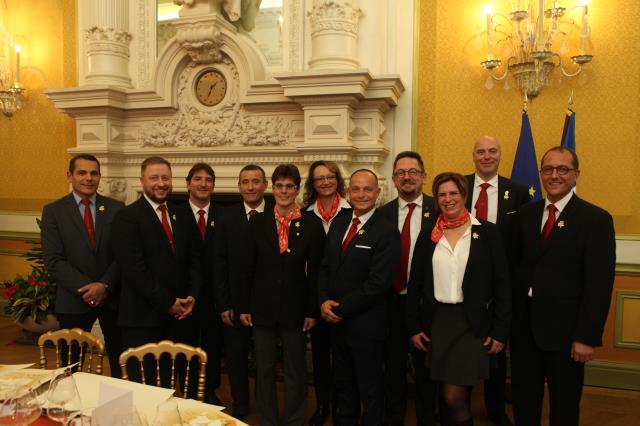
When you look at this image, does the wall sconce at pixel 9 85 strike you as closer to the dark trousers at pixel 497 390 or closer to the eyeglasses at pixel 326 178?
the eyeglasses at pixel 326 178

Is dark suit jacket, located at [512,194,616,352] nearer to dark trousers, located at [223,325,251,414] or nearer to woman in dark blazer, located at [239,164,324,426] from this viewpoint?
woman in dark blazer, located at [239,164,324,426]

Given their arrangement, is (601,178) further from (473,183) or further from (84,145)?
(84,145)

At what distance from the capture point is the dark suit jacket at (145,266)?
8.55 ft

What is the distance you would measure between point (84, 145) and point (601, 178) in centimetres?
407

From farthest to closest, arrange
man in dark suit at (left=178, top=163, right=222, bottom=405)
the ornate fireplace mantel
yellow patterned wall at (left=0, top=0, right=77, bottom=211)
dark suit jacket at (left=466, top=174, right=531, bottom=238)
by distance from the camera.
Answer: yellow patterned wall at (left=0, top=0, right=77, bottom=211)
the ornate fireplace mantel
man in dark suit at (left=178, top=163, right=222, bottom=405)
dark suit jacket at (left=466, top=174, right=531, bottom=238)

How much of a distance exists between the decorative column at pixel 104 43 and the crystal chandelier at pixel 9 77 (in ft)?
3.29

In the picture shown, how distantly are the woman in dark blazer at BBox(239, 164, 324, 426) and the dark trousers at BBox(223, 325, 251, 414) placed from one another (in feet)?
0.58

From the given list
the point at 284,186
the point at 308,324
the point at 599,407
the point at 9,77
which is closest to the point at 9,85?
the point at 9,77

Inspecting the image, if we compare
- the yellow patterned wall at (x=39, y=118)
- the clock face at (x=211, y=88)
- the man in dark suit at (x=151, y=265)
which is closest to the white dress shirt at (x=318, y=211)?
the man in dark suit at (x=151, y=265)

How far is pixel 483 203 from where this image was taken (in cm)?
291

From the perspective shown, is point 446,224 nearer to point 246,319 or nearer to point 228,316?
point 246,319

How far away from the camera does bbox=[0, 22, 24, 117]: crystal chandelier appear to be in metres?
4.84

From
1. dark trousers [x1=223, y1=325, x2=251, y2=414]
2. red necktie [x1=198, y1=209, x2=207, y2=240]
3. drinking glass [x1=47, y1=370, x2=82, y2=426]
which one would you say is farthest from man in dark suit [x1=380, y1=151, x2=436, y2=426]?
drinking glass [x1=47, y1=370, x2=82, y2=426]

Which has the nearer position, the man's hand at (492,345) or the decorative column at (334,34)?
the man's hand at (492,345)
